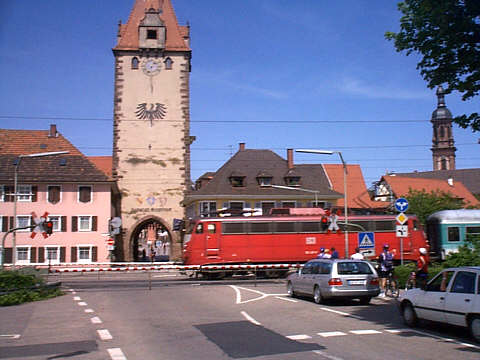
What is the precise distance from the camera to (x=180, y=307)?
57.0ft

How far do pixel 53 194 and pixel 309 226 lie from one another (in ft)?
81.4

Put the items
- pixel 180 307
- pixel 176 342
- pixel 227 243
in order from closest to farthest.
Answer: pixel 176 342
pixel 180 307
pixel 227 243

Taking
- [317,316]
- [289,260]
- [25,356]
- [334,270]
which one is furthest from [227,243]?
[25,356]

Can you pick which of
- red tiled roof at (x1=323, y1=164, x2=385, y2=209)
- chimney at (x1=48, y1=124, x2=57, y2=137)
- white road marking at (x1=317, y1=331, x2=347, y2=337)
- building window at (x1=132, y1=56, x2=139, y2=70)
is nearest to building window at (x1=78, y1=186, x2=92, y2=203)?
chimney at (x1=48, y1=124, x2=57, y2=137)

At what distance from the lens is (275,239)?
3491 cm

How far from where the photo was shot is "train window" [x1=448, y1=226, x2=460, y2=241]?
37.2 meters

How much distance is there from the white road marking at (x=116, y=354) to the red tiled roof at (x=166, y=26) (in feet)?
155

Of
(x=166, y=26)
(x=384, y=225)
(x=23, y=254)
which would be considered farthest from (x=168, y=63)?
(x=384, y=225)

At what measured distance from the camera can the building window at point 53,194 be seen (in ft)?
162

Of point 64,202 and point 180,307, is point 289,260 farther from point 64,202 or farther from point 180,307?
point 64,202

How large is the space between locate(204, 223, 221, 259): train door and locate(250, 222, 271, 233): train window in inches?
83.0

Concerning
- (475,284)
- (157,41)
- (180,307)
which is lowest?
(180,307)

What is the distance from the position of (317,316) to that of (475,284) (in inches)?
191

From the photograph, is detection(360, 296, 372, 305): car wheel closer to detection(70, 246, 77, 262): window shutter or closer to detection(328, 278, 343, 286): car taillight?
detection(328, 278, 343, 286): car taillight
